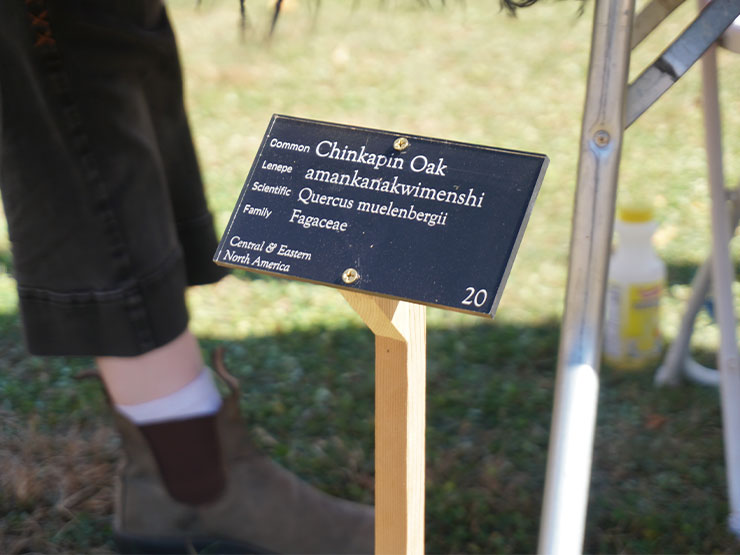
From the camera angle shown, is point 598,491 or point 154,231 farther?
point 598,491

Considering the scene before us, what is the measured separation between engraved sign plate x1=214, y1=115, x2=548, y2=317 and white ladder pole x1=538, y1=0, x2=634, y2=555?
0.08m

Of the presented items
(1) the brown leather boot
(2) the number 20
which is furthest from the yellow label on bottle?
(2) the number 20

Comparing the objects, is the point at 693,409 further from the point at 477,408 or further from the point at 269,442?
the point at 269,442

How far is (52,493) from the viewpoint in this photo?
5.64 feet

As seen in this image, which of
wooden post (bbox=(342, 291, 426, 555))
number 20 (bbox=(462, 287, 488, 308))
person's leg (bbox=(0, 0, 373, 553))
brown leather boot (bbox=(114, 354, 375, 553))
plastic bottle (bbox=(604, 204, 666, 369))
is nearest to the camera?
number 20 (bbox=(462, 287, 488, 308))

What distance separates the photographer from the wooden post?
99cm

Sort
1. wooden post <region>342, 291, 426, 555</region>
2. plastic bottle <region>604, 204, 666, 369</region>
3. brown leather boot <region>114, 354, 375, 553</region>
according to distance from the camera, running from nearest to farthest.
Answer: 1. wooden post <region>342, 291, 426, 555</region>
2. brown leather boot <region>114, 354, 375, 553</region>
3. plastic bottle <region>604, 204, 666, 369</region>

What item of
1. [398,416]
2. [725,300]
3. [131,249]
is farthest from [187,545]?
[725,300]

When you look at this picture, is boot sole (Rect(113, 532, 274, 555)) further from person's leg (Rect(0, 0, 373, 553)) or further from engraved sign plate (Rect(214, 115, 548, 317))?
engraved sign plate (Rect(214, 115, 548, 317))

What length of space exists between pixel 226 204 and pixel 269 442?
125 cm

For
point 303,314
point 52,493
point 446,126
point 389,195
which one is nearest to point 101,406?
point 52,493

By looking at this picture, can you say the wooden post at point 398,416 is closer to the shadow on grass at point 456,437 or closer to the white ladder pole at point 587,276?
the white ladder pole at point 587,276

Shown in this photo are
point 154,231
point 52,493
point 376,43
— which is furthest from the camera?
point 376,43

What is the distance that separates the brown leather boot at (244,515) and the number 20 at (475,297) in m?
0.72
